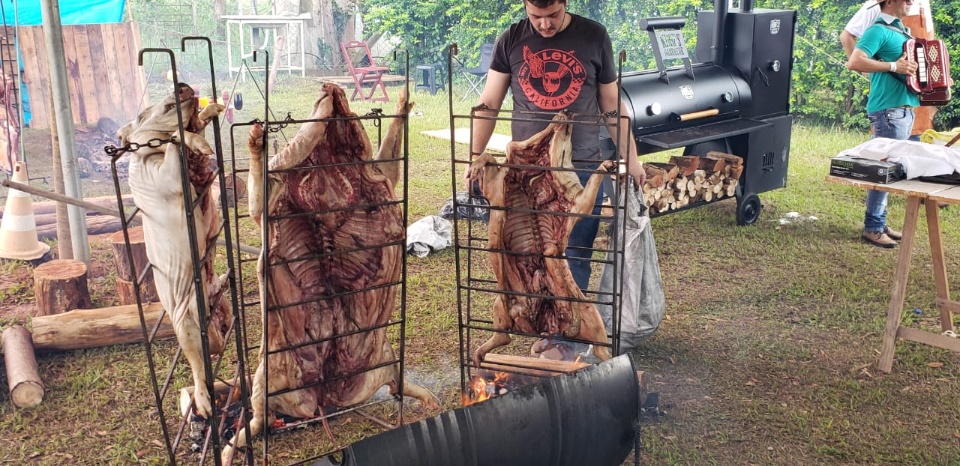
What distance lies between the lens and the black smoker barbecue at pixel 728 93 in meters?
6.63

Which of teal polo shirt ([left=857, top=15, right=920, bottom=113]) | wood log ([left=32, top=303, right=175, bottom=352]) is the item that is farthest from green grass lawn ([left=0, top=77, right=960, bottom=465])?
teal polo shirt ([left=857, top=15, right=920, bottom=113])

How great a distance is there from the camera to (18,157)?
7.32 m

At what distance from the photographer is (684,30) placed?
1395cm

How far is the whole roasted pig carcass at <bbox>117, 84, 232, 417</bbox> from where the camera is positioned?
2.38 m

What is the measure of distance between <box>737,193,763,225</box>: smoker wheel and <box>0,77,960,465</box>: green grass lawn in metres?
0.14

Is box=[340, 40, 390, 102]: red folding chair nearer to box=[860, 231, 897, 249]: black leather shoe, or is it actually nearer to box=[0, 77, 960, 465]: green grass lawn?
box=[0, 77, 960, 465]: green grass lawn

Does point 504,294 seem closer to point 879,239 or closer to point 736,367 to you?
point 736,367

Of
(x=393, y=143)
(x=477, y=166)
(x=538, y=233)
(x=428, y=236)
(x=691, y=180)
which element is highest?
(x=393, y=143)

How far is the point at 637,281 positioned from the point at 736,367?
0.88 metres

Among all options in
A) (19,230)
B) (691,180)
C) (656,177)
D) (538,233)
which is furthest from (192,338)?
(691,180)

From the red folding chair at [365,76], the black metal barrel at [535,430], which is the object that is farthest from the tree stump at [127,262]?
the red folding chair at [365,76]

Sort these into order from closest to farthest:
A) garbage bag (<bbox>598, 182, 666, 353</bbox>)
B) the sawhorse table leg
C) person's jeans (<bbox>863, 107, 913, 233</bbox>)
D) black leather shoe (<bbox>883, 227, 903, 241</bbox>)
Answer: garbage bag (<bbox>598, 182, 666, 353</bbox>) → the sawhorse table leg → person's jeans (<bbox>863, 107, 913, 233</bbox>) → black leather shoe (<bbox>883, 227, 903, 241</bbox>)

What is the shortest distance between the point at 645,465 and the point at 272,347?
1.79 metres

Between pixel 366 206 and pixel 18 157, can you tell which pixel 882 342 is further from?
pixel 18 157
